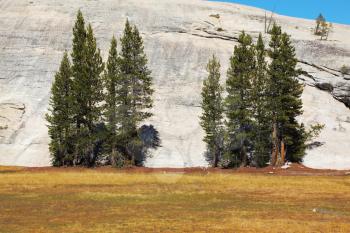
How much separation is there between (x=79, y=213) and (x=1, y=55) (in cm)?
6608

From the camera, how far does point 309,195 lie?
39.1 m

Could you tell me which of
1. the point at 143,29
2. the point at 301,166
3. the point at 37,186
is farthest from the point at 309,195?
the point at 143,29

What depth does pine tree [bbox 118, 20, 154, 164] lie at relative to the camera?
229 ft

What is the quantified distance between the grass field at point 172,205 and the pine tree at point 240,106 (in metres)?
19.7

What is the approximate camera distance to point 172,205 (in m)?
33.0

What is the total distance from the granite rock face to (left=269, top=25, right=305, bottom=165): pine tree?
3.21 meters

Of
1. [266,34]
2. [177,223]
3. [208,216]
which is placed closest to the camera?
[177,223]

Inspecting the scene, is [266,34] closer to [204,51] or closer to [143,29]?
[204,51]

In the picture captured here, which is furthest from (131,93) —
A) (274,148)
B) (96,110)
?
(274,148)

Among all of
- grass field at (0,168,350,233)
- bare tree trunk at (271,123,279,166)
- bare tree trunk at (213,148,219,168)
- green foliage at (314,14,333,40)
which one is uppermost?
green foliage at (314,14,333,40)

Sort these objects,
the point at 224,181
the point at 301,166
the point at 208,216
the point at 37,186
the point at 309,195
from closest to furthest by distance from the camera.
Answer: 1. the point at 208,216
2. the point at 309,195
3. the point at 37,186
4. the point at 224,181
5. the point at 301,166

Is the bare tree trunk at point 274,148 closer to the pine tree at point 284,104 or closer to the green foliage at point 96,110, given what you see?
the pine tree at point 284,104

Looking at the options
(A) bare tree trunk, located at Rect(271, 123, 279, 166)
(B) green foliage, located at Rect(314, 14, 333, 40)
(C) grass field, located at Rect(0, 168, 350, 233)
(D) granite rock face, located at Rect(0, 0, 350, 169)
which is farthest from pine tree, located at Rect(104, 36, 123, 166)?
(B) green foliage, located at Rect(314, 14, 333, 40)

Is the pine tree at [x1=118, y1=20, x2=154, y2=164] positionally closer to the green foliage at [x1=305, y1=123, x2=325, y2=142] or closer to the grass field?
the grass field
